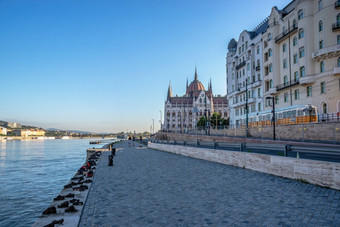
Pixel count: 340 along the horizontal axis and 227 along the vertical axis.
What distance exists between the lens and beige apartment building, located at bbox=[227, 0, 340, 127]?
30.0 metres

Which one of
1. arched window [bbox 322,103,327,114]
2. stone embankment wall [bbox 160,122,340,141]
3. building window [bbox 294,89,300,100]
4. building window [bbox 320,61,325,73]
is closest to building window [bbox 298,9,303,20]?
building window [bbox 320,61,325,73]

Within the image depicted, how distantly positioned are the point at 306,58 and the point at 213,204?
33.3 m

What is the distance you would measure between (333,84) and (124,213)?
106 ft

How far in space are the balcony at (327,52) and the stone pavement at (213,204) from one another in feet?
88.0

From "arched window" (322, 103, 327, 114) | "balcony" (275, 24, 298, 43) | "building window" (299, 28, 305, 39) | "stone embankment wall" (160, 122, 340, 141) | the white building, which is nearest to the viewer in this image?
"stone embankment wall" (160, 122, 340, 141)

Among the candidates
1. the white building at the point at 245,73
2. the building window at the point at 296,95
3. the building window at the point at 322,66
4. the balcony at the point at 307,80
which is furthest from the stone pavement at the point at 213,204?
the white building at the point at 245,73

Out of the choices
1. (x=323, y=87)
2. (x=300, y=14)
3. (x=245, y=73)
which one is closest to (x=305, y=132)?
(x=323, y=87)

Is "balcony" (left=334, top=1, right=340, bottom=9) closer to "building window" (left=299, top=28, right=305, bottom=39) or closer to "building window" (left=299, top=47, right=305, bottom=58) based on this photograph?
"building window" (left=299, top=28, right=305, bottom=39)

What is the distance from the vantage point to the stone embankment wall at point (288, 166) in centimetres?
788

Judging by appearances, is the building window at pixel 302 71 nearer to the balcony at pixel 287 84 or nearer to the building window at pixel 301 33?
the balcony at pixel 287 84

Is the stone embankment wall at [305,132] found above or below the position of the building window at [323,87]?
below

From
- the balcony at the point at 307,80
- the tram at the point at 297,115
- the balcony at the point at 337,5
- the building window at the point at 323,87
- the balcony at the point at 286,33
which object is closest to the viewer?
the balcony at the point at 337,5

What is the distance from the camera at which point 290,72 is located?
3766 cm

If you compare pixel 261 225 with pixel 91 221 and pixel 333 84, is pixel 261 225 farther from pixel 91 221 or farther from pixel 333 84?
pixel 333 84
